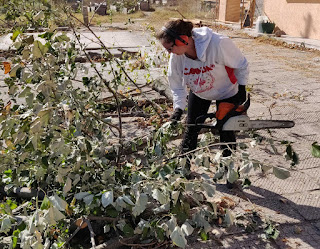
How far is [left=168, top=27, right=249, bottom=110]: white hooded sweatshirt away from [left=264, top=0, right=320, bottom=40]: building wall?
34.7 ft

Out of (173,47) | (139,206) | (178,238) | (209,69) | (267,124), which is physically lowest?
(178,238)

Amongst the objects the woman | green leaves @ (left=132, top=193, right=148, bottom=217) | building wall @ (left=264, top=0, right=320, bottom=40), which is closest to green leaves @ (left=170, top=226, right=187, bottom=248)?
green leaves @ (left=132, top=193, right=148, bottom=217)

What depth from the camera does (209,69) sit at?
295 centimetres

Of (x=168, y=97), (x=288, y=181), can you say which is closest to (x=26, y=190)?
(x=288, y=181)

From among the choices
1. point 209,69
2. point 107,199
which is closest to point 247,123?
point 209,69

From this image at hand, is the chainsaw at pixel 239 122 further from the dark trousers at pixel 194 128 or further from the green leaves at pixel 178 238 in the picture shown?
the green leaves at pixel 178 238

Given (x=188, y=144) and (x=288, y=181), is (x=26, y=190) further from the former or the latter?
(x=288, y=181)

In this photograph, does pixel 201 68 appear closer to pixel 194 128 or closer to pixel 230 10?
pixel 194 128

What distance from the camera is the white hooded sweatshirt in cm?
284

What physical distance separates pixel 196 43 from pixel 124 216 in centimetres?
137

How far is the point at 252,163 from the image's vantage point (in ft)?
7.52

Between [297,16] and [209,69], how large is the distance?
11.8m

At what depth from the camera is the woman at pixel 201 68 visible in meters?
2.76

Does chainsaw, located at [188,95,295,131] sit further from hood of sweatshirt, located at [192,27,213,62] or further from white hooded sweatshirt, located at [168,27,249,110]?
hood of sweatshirt, located at [192,27,213,62]
